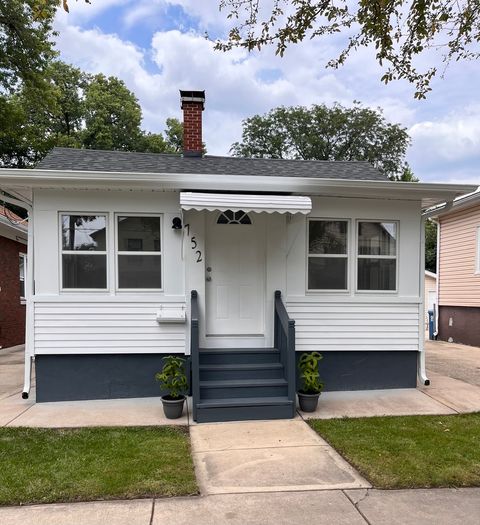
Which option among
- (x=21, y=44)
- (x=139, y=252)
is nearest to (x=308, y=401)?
(x=139, y=252)

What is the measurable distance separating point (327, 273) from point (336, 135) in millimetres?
30090

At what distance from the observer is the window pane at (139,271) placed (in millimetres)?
5715

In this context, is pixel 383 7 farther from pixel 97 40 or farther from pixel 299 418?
pixel 97 40

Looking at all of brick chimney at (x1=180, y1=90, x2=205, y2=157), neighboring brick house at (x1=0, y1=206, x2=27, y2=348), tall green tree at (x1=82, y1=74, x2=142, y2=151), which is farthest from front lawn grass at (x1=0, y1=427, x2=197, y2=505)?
tall green tree at (x1=82, y1=74, x2=142, y2=151)

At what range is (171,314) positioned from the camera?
568 cm

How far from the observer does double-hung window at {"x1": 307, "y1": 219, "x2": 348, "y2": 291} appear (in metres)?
6.04

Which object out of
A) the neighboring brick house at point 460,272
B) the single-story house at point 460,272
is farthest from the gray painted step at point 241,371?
the single-story house at point 460,272

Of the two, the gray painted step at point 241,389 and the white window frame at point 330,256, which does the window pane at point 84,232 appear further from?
the white window frame at point 330,256

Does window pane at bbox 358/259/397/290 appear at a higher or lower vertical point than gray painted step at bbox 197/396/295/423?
higher

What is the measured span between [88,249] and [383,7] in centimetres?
446

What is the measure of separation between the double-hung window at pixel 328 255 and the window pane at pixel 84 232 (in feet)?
9.69

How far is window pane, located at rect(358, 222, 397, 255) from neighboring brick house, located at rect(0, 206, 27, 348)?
8.55 m

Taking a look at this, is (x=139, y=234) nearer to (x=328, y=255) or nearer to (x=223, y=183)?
(x=223, y=183)

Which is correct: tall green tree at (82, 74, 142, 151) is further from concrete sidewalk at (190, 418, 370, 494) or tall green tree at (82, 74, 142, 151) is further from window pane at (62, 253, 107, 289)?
concrete sidewalk at (190, 418, 370, 494)
